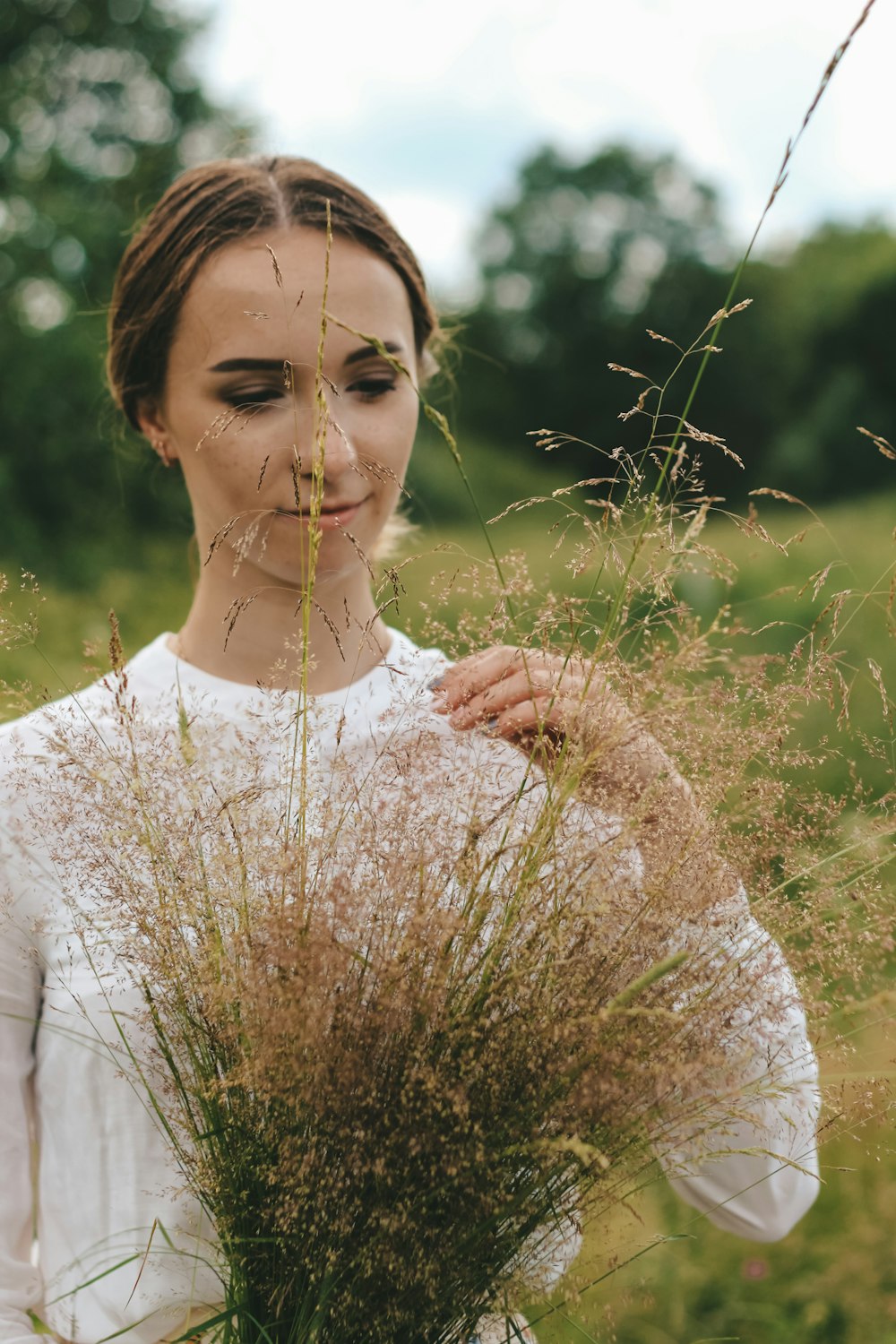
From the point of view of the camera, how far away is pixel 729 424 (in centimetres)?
2959

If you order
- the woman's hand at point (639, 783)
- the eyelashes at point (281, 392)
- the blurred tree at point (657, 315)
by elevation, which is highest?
the blurred tree at point (657, 315)

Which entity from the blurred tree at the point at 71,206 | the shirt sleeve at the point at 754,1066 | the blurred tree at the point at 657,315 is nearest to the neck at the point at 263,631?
the shirt sleeve at the point at 754,1066

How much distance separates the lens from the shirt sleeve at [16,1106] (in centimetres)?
166

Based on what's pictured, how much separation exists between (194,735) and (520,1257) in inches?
22.2

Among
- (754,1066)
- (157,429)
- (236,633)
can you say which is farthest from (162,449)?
(754,1066)

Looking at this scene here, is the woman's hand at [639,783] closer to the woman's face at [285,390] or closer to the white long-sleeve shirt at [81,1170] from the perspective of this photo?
the white long-sleeve shirt at [81,1170]

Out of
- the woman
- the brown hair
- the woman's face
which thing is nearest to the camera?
the woman

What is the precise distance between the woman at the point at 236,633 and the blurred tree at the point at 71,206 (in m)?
9.27

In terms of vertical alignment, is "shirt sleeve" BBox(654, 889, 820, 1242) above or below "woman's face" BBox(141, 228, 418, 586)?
below

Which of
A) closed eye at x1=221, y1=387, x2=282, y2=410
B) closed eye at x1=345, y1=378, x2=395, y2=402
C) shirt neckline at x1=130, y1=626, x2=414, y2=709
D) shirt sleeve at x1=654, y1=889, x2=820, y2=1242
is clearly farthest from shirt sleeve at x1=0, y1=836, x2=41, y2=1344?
shirt sleeve at x1=654, y1=889, x2=820, y2=1242

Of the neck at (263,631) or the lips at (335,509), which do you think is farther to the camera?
the neck at (263,631)

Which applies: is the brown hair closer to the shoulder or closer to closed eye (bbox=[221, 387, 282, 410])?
closed eye (bbox=[221, 387, 282, 410])

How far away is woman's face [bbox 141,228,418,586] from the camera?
182cm

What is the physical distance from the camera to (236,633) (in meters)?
2.13
